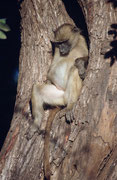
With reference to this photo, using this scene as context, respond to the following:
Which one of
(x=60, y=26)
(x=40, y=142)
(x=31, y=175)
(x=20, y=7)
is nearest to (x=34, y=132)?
(x=40, y=142)

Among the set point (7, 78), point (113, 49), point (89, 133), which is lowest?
point (89, 133)

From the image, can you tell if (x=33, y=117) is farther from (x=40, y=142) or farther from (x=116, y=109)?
(x=116, y=109)

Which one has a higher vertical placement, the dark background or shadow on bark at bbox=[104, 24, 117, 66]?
shadow on bark at bbox=[104, 24, 117, 66]

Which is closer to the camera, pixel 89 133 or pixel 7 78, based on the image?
pixel 89 133

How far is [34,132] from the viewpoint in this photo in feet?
15.0

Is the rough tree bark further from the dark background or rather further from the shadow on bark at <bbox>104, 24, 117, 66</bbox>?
the dark background

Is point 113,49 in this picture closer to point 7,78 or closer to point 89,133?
point 89,133

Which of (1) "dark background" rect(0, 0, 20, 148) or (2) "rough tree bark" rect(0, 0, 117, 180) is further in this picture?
(1) "dark background" rect(0, 0, 20, 148)

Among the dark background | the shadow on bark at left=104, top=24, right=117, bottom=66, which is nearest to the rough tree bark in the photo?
the shadow on bark at left=104, top=24, right=117, bottom=66

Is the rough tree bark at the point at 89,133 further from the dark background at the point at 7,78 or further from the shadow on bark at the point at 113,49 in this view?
the dark background at the point at 7,78

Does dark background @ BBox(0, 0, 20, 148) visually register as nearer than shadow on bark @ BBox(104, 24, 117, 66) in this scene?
No

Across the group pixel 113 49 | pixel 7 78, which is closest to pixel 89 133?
pixel 113 49

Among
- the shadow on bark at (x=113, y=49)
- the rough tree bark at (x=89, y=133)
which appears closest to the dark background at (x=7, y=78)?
the rough tree bark at (x=89, y=133)

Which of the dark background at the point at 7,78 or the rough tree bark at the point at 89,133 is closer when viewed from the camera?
the rough tree bark at the point at 89,133
